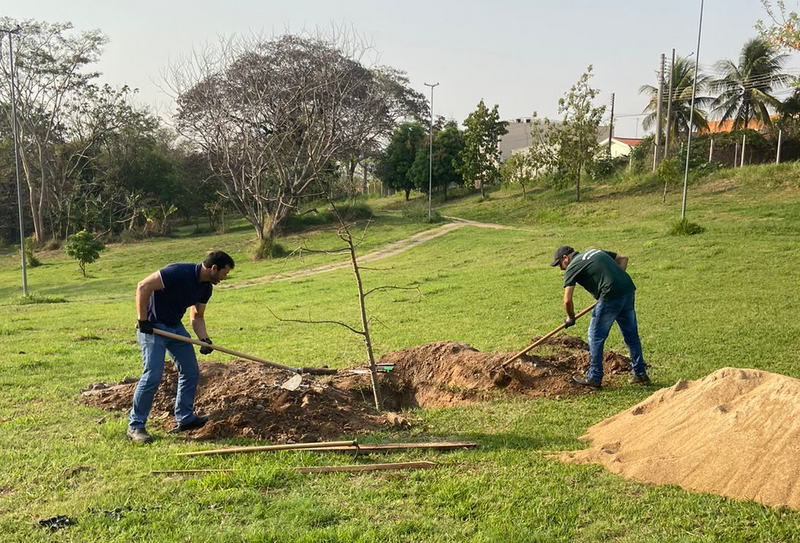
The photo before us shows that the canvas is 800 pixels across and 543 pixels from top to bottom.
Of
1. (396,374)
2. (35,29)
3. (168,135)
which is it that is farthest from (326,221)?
(396,374)

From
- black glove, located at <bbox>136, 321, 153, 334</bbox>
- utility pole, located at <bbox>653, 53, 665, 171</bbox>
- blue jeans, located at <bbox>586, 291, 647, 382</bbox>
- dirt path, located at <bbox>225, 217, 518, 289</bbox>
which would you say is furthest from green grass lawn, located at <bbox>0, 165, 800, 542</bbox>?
utility pole, located at <bbox>653, 53, 665, 171</bbox>

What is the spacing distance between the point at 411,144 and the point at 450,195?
536 centimetres

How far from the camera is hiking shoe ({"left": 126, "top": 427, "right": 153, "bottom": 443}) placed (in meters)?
5.65

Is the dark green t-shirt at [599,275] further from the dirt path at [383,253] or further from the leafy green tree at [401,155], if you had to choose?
the leafy green tree at [401,155]

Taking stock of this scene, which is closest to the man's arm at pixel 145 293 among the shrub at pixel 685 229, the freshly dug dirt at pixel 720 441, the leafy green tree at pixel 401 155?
the freshly dug dirt at pixel 720 441

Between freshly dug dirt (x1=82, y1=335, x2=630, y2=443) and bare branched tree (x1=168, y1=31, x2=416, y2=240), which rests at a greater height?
bare branched tree (x1=168, y1=31, x2=416, y2=240)

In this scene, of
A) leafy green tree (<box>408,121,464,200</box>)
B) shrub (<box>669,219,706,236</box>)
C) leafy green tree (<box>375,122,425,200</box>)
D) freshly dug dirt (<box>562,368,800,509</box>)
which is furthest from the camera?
leafy green tree (<box>375,122,425,200</box>)

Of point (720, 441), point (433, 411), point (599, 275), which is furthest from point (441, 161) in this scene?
point (720, 441)

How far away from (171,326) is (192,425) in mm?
974

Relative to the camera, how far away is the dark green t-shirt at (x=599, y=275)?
23.8 feet

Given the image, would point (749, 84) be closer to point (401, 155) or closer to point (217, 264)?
point (401, 155)

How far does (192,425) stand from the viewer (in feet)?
19.5

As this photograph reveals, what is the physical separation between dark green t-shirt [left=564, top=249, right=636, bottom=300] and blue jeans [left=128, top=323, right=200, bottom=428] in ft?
14.0

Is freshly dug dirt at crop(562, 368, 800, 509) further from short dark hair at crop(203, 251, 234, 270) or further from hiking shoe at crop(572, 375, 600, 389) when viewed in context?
short dark hair at crop(203, 251, 234, 270)
